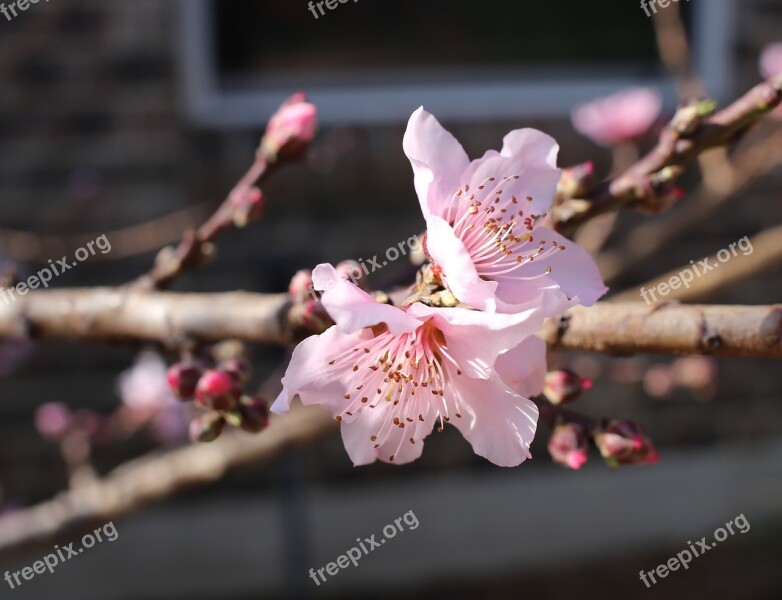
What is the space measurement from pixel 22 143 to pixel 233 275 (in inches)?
35.5

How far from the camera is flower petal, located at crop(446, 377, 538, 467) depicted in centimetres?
70

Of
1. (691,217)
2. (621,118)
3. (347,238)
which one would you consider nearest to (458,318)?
(691,217)

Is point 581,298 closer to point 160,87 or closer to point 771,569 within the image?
point 160,87

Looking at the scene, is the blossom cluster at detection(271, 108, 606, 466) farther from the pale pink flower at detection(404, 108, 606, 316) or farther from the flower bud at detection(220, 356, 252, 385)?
the flower bud at detection(220, 356, 252, 385)

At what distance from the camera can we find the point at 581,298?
72cm

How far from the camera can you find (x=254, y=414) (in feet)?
2.88

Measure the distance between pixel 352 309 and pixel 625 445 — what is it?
1.21ft

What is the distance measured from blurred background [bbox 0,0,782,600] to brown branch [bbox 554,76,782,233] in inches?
73.3

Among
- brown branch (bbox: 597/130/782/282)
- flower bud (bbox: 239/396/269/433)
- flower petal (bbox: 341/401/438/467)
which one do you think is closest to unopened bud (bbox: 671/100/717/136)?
flower petal (bbox: 341/401/438/467)

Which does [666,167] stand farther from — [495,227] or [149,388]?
[149,388]

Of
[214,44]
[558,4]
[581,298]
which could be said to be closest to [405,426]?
[581,298]

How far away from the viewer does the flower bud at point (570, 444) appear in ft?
2.74

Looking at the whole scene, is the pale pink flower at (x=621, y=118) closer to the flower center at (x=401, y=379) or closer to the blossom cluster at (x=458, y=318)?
the blossom cluster at (x=458, y=318)

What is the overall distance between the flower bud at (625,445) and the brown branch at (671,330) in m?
0.13
